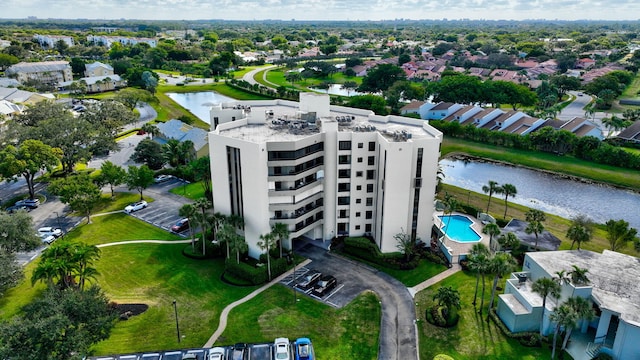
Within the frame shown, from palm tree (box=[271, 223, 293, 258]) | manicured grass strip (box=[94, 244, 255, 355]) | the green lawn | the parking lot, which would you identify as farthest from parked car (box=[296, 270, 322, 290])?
the parking lot

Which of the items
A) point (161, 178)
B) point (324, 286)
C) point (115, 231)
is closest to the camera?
point (324, 286)

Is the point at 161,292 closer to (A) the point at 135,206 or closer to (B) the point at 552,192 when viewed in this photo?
(A) the point at 135,206

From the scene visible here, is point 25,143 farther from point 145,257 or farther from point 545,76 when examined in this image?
point 545,76

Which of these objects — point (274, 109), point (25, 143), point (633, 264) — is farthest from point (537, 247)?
point (25, 143)

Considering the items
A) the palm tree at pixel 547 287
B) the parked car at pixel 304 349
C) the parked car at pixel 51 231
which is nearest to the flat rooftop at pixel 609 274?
the palm tree at pixel 547 287

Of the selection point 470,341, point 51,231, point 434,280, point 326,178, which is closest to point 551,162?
point 434,280

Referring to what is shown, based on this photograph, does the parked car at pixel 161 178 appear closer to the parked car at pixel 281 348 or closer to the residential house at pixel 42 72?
the parked car at pixel 281 348

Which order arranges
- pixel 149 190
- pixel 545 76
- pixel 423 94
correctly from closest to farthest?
pixel 149 190
pixel 423 94
pixel 545 76
